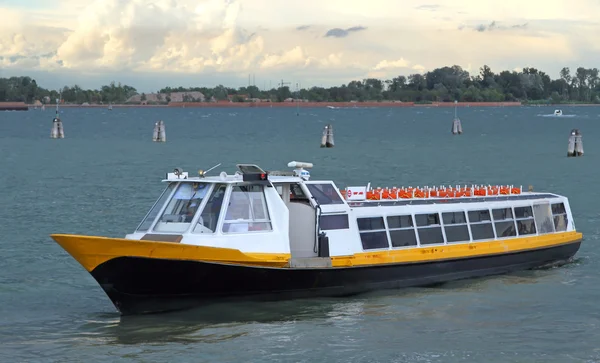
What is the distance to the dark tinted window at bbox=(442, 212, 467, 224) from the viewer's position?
28734 millimetres

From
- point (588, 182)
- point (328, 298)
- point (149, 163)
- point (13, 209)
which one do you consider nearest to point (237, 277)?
point (328, 298)

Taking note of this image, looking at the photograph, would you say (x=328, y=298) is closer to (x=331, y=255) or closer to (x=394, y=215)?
(x=331, y=255)

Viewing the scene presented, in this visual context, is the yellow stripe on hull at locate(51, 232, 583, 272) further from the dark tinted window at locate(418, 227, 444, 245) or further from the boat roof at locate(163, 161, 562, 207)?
the boat roof at locate(163, 161, 562, 207)

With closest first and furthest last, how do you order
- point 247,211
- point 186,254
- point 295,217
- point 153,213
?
point 186,254 < point 247,211 < point 153,213 < point 295,217

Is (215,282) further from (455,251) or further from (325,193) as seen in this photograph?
(455,251)

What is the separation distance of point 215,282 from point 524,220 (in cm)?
1125

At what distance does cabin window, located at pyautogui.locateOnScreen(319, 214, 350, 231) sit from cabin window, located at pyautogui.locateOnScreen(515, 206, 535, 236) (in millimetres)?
6780

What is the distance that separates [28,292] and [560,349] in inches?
551

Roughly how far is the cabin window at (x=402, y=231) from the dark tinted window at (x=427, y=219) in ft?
0.94

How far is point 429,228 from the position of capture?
2822 cm

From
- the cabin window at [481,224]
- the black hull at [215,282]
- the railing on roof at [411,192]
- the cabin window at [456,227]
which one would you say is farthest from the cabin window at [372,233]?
Result: the cabin window at [481,224]

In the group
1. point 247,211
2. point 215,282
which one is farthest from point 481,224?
point 215,282

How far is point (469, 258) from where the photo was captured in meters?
28.6

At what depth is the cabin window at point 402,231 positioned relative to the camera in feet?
89.6
